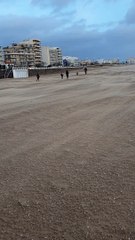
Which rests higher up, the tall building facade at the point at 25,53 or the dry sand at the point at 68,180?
the tall building facade at the point at 25,53

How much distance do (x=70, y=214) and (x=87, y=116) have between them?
327 inches

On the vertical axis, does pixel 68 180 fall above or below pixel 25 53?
below

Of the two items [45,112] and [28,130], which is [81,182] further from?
[45,112]

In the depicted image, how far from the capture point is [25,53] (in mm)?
152000

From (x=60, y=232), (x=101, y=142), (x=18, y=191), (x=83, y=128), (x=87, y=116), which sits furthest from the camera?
(x=87, y=116)

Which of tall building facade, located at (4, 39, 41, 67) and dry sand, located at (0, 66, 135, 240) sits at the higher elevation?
tall building facade, located at (4, 39, 41, 67)

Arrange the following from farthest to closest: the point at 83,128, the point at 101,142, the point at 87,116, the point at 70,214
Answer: the point at 87,116, the point at 83,128, the point at 101,142, the point at 70,214

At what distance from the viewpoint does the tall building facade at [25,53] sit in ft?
500

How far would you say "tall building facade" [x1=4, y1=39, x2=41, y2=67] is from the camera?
15250cm

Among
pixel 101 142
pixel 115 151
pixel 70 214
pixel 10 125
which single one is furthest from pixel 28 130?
pixel 70 214

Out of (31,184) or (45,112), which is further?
(45,112)

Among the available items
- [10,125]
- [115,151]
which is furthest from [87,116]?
[115,151]

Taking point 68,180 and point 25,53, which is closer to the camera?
point 68,180

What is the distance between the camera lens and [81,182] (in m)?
5.72
